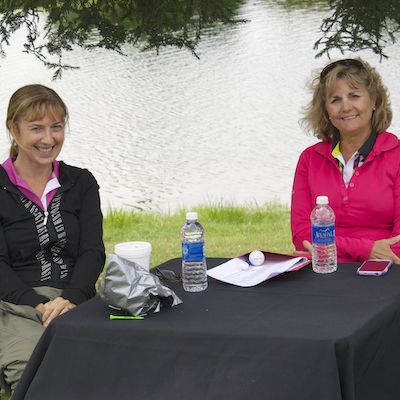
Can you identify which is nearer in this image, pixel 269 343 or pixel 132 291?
pixel 269 343

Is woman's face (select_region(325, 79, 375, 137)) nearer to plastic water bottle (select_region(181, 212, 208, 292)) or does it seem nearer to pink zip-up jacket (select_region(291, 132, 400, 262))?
pink zip-up jacket (select_region(291, 132, 400, 262))

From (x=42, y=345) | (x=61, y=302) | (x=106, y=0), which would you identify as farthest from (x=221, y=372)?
(x=106, y=0)

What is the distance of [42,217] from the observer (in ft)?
10.4

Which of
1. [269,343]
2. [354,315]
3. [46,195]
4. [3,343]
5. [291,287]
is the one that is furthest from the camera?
[46,195]

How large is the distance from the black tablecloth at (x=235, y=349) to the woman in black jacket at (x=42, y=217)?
2.01 feet

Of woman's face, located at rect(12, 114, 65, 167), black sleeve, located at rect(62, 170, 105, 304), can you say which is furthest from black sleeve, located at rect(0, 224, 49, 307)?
woman's face, located at rect(12, 114, 65, 167)

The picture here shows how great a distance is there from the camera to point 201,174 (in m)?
13.4

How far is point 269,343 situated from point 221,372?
151 mm

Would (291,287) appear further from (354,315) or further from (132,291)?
(132,291)

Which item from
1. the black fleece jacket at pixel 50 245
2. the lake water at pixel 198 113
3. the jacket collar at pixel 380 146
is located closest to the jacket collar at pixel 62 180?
the black fleece jacket at pixel 50 245

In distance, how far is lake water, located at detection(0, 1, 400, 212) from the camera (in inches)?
494

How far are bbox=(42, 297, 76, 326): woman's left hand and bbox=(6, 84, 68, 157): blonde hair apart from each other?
72 cm

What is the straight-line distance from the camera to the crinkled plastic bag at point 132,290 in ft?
7.75

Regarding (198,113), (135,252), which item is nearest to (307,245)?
(135,252)
